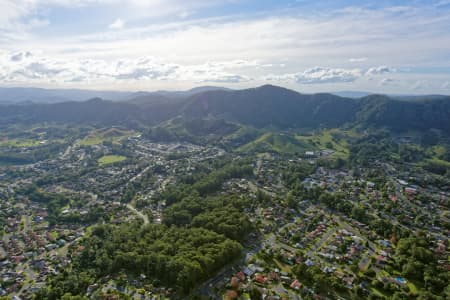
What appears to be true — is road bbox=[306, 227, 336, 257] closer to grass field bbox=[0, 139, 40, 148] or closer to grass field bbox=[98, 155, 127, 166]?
grass field bbox=[98, 155, 127, 166]

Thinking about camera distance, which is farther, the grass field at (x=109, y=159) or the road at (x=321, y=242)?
the grass field at (x=109, y=159)

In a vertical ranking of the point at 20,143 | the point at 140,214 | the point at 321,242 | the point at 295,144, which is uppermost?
the point at 20,143

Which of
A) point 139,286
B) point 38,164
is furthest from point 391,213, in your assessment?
point 38,164

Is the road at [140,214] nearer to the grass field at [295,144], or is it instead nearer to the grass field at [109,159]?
the grass field at [109,159]

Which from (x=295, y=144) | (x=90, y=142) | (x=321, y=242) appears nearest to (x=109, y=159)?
(x=90, y=142)

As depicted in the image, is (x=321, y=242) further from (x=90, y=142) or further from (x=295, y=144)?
(x=90, y=142)

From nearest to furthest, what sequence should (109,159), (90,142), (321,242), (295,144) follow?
(321,242)
(109,159)
(295,144)
(90,142)

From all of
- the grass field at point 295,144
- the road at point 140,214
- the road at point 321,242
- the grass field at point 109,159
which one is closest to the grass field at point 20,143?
the grass field at point 109,159

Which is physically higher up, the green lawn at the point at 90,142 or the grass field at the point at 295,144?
the green lawn at the point at 90,142
